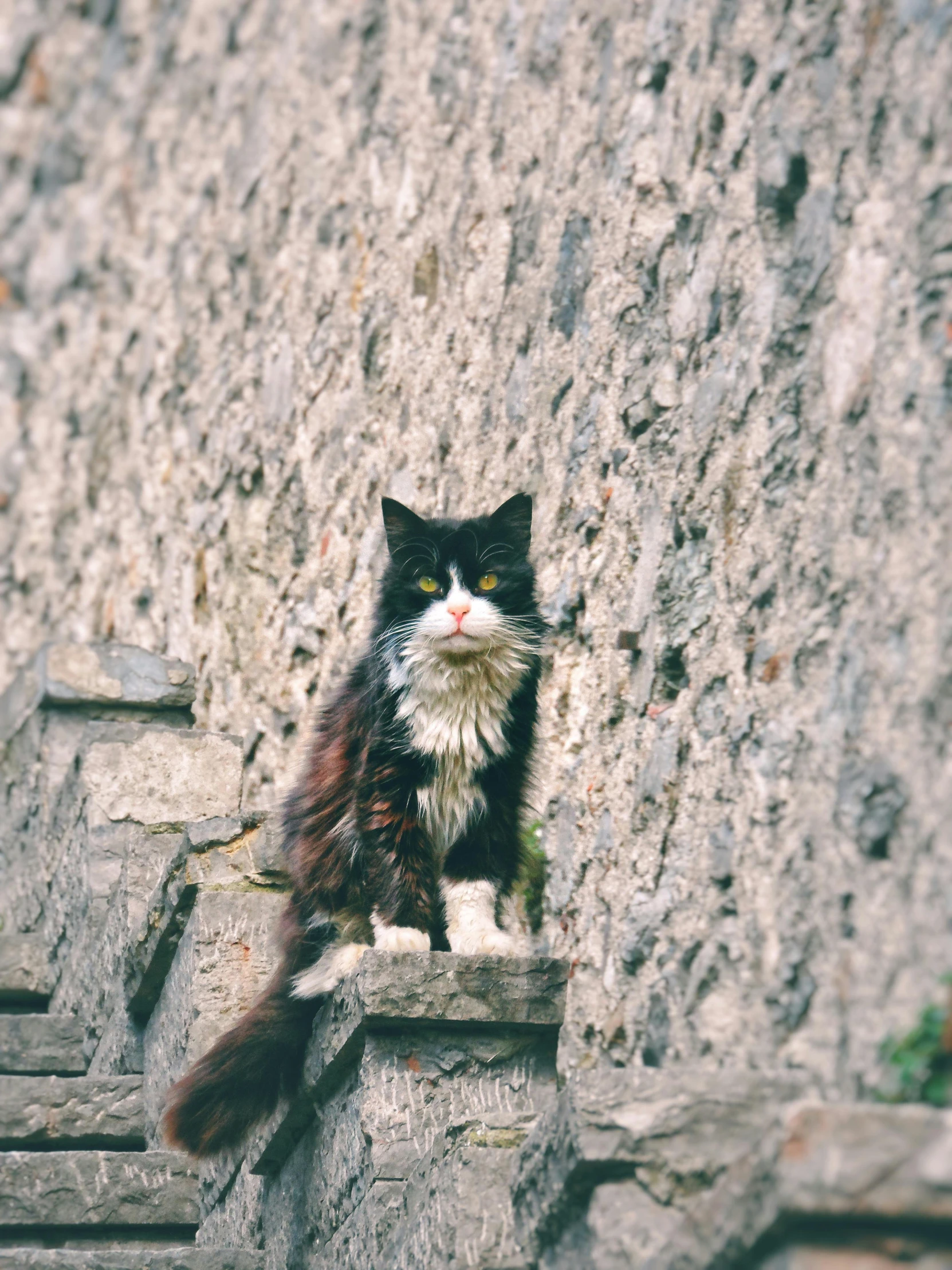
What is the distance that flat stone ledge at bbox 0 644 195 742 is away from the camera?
596 cm

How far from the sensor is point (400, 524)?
373cm

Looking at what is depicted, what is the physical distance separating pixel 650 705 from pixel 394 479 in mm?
2343

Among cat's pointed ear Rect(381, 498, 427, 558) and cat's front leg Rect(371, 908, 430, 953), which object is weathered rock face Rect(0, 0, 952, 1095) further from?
cat's pointed ear Rect(381, 498, 427, 558)

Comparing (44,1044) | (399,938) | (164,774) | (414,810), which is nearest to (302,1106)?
(399,938)

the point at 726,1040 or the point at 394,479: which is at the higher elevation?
the point at 394,479

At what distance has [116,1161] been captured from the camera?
418 centimetres

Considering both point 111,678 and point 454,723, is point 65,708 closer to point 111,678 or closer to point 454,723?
point 111,678

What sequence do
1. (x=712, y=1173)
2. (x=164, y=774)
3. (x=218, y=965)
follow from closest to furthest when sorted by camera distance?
(x=712, y=1173) → (x=218, y=965) → (x=164, y=774)

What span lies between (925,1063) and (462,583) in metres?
1.97

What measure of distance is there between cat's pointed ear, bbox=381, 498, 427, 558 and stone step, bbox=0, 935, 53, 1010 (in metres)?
3.03

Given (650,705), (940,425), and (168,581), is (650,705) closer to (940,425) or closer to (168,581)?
(940,425)

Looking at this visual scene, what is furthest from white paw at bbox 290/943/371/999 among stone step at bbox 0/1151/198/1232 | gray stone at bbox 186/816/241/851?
stone step at bbox 0/1151/198/1232

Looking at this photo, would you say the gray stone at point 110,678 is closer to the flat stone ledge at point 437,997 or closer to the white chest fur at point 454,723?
the white chest fur at point 454,723

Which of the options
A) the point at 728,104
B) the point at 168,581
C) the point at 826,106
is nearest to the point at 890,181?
the point at 826,106
